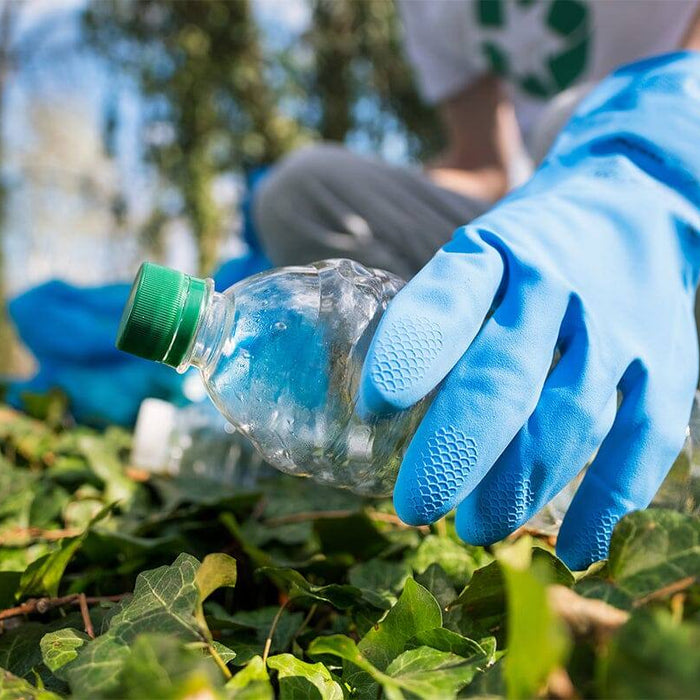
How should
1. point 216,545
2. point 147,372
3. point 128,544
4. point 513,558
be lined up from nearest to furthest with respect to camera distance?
point 513,558 → point 128,544 → point 216,545 → point 147,372

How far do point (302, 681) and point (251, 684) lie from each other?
68 millimetres

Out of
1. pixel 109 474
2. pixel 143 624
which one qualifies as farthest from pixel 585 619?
pixel 109 474

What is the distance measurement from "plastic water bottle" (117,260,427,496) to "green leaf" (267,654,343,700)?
316mm

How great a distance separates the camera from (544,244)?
2.41ft

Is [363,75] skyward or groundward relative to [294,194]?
skyward

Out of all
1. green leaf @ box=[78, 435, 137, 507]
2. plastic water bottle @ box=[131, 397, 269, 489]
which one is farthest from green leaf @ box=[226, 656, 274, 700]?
plastic water bottle @ box=[131, 397, 269, 489]

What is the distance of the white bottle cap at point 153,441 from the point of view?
1370mm

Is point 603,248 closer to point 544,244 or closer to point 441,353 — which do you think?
point 544,244

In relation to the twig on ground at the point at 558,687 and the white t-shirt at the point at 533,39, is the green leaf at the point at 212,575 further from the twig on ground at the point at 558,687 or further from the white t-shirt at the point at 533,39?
the white t-shirt at the point at 533,39

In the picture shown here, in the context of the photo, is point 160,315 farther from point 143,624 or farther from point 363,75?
point 363,75

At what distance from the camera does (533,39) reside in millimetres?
2053

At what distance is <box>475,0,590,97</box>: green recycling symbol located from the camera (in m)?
1.95

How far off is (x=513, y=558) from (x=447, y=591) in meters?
0.33

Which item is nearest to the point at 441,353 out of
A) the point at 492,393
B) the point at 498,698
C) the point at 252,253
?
the point at 492,393
